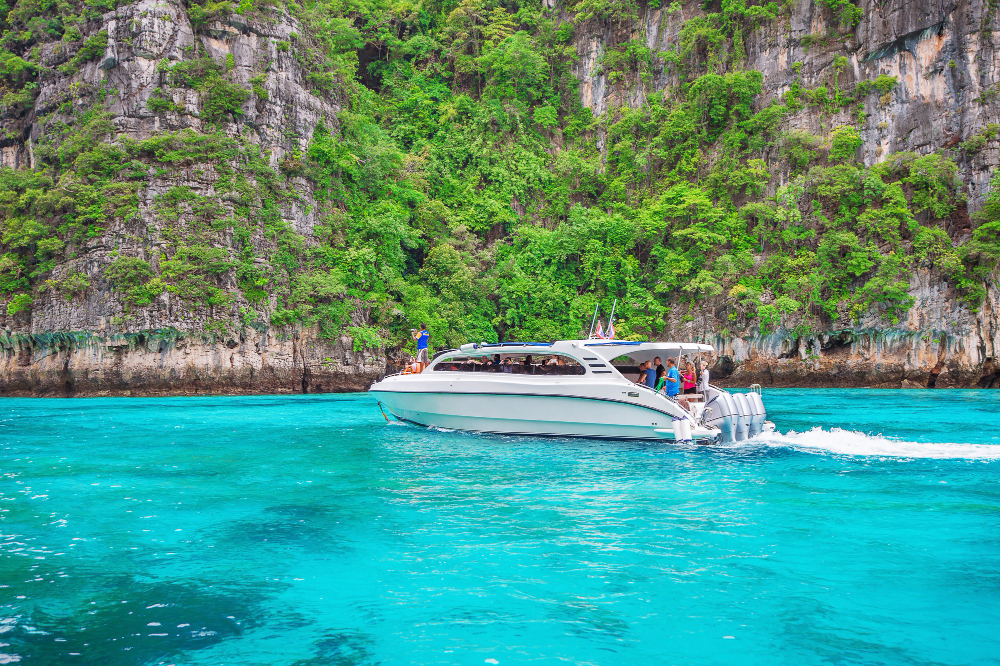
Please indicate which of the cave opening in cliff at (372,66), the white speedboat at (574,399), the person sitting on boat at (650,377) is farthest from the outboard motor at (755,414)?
the cave opening in cliff at (372,66)

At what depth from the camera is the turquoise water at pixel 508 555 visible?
4.26 metres

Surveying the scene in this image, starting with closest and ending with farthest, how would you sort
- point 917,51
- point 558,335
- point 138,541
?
point 138,541 → point 917,51 → point 558,335

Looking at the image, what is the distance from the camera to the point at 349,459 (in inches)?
441

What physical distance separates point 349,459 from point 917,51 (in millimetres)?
36522

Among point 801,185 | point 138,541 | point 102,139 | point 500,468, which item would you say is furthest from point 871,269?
point 102,139

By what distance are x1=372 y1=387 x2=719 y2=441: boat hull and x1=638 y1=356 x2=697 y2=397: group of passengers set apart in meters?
0.81

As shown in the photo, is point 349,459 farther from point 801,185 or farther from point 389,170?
point 801,185

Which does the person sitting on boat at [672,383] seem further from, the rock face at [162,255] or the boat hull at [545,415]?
the rock face at [162,255]

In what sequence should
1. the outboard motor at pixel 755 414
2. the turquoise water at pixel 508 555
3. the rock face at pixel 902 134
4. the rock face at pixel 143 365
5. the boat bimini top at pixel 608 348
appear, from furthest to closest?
1. the rock face at pixel 902 134
2. the rock face at pixel 143 365
3. the boat bimini top at pixel 608 348
4. the outboard motor at pixel 755 414
5. the turquoise water at pixel 508 555

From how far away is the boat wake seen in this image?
35.3 feet

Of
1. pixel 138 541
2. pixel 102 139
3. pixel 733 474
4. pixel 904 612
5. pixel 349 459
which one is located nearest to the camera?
pixel 904 612

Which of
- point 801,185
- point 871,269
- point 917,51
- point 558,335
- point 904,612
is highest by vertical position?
point 917,51

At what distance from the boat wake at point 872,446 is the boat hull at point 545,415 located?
1626 mm

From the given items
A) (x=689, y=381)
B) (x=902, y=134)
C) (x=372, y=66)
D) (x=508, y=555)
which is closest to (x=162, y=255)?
(x=372, y=66)
